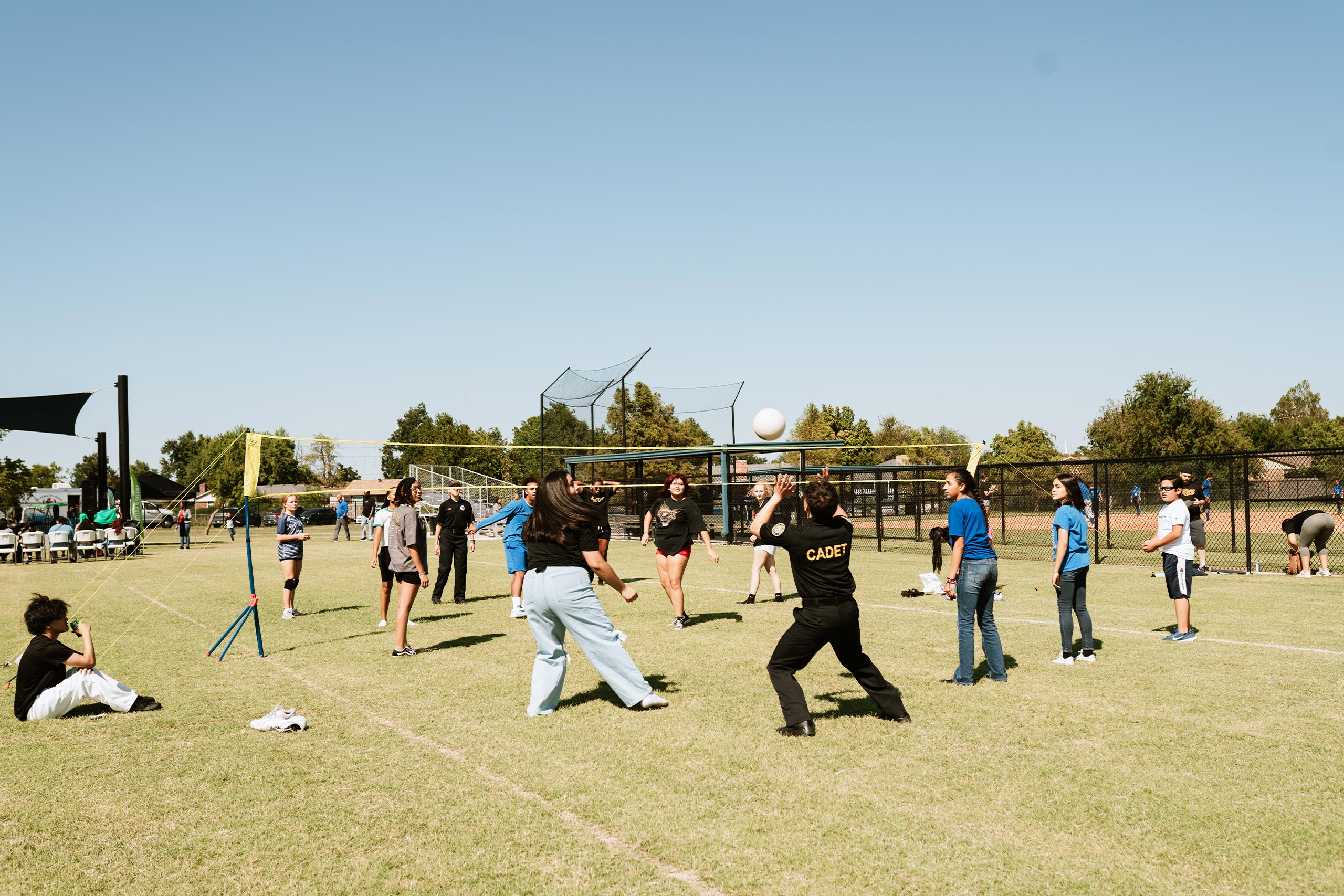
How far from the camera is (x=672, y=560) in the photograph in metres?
11.5

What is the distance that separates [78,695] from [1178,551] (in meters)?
10.4

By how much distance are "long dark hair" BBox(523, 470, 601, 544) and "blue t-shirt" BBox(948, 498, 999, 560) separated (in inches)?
121

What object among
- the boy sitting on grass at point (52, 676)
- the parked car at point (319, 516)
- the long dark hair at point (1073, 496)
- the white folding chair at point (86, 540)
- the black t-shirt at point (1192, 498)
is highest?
the long dark hair at point (1073, 496)

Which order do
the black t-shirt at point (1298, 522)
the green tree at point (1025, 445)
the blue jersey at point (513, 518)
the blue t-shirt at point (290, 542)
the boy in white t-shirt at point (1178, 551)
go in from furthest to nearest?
the green tree at point (1025, 445), the black t-shirt at point (1298, 522), the blue jersey at point (513, 518), the blue t-shirt at point (290, 542), the boy in white t-shirt at point (1178, 551)

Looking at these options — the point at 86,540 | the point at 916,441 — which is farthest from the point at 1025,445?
the point at 86,540

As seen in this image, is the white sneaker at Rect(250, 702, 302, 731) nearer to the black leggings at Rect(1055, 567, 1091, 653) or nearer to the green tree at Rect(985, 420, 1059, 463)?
the black leggings at Rect(1055, 567, 1091, 653)

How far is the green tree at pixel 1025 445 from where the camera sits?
2968 inches

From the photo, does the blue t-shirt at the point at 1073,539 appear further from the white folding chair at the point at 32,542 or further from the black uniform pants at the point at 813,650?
the white folding chair at the point at 32,542

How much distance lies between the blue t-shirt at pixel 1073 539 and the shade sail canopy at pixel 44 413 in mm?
27447

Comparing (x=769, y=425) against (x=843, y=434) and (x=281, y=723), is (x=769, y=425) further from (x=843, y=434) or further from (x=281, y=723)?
(x=843, y=434)

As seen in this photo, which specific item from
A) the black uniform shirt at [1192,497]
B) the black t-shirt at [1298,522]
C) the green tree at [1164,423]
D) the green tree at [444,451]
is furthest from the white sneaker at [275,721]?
the green tree at [444,451]

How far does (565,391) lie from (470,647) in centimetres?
2575

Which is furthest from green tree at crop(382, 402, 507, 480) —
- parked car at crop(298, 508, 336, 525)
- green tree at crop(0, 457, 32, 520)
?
green tree at crop(0, 457, 32, 520)

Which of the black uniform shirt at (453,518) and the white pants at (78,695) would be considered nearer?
the white pants at (78,695)
